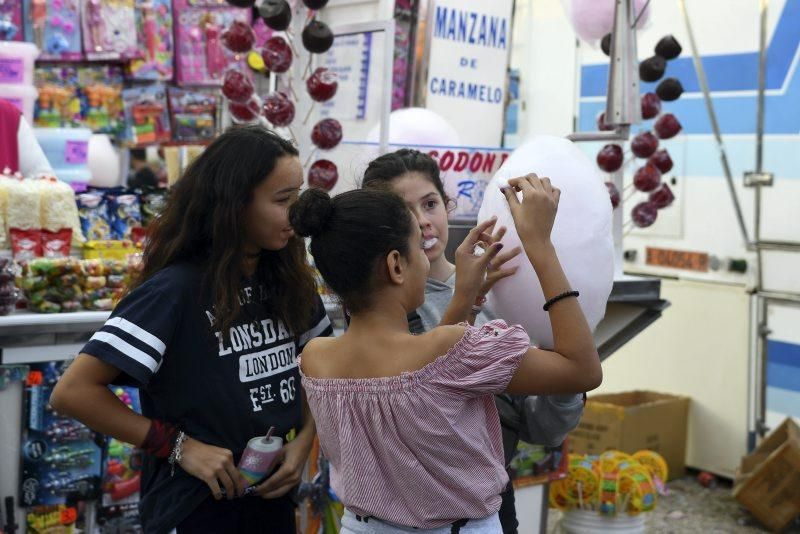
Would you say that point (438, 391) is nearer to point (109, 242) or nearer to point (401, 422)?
point (401, 422)

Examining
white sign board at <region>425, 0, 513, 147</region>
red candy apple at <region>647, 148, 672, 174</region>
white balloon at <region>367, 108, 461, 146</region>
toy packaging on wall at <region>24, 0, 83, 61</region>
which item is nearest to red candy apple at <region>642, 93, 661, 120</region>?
red candy apple at <region>647, 148, 672, 174</region>

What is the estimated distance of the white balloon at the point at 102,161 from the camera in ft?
19.3

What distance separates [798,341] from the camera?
15.6 ft

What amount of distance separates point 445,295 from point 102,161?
4439 mm

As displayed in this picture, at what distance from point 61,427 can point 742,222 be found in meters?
3.46

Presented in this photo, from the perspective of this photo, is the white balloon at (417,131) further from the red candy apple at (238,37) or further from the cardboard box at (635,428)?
the cardboard box at (635,428)

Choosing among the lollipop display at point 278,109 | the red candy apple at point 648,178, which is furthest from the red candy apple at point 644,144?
the lollipop display at point 278,109

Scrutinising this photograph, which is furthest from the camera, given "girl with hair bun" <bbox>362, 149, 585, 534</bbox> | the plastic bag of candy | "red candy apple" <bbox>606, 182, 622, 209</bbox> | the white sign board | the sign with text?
the sign with text

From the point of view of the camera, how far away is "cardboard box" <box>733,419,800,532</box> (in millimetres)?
4473

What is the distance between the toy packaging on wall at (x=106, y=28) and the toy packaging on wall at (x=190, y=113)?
0.46 meters

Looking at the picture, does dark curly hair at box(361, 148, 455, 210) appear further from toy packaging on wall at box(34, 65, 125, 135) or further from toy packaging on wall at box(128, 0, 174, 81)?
toy packaging on wall at box(128, 0, 174, 81)

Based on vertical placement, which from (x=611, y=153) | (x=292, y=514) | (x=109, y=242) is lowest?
(x=292, y=514)

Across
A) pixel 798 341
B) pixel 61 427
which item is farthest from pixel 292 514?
pixel 798 341

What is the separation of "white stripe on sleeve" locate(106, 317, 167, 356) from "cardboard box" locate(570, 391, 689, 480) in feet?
11.5
